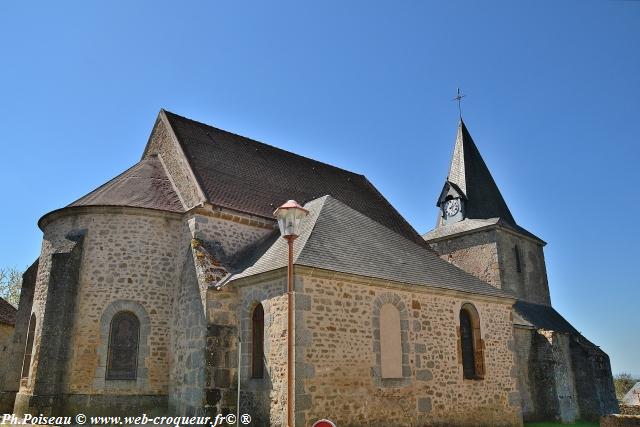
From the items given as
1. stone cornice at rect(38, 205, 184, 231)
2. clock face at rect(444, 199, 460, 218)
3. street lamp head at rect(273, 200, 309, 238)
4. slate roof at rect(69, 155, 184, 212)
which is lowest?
street lamp head at rect(273, 200, 309, 238)

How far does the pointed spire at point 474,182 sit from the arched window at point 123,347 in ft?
55.6

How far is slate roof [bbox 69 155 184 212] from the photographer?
534 inches

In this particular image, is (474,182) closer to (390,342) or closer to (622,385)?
(390,342)

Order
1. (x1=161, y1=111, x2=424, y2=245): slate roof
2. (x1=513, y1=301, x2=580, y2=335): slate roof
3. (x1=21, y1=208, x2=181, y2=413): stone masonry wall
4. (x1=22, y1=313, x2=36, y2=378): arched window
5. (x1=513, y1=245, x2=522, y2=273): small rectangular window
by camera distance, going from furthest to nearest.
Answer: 1. (x1=513, y1=245, x2=522, y2=273): small rectangular window
2. (x1=513, y1=301, x2=580, y2=335): slate roof
3. (x1=161, y1=111, x2=424, y2=245): slate roof
4. (x1=22, y1=313, x2=36, y2=378): arched window
5. (x1=21, y1=208, x2=181, y2=413): stone masonry wall

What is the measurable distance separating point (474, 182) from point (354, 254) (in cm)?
1529

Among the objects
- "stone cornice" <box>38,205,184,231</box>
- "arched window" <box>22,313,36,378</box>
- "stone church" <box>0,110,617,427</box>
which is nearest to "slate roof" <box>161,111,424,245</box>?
"stone church" <box>0,110,617,427</box>

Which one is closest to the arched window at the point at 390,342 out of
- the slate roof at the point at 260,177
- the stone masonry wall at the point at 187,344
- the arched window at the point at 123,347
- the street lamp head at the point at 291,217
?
the stone masonry wall at the point at 187,344

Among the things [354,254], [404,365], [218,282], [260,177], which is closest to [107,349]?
[218,282]

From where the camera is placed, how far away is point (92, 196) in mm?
14047

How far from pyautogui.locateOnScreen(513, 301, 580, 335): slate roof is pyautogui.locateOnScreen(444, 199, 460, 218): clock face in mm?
5370

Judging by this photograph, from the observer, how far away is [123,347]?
40.8ft

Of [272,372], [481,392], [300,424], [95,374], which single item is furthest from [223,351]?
[481,392]

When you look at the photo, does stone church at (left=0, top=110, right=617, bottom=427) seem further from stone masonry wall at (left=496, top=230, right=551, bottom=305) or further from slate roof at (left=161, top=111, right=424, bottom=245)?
stone masonry wall at (left=496, top=230, right=551, bottom=305)

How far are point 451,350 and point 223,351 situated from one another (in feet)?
18.4
